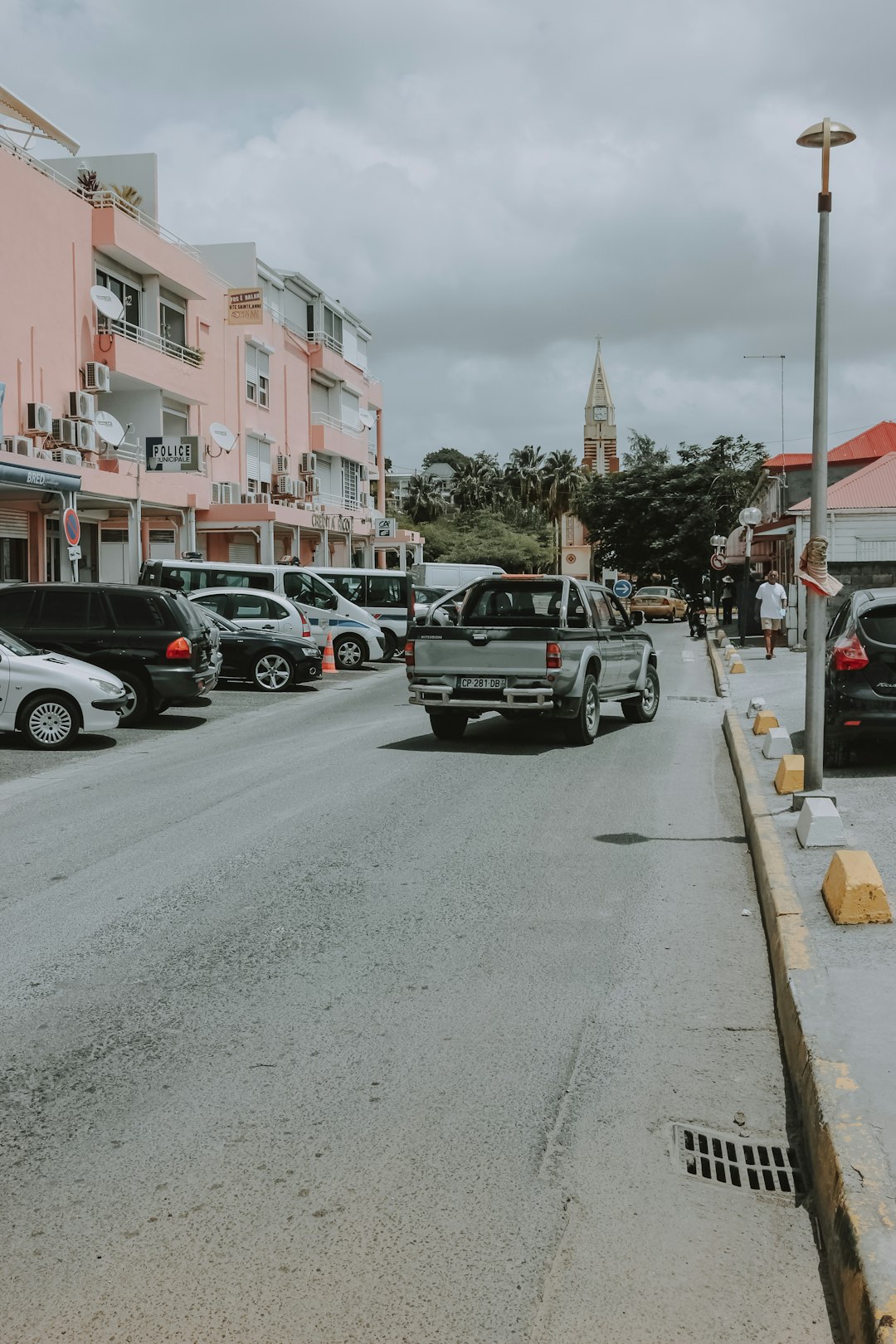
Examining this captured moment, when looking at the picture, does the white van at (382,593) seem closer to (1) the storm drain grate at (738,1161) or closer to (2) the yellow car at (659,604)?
(1) the storm drain grate at (738,1161)

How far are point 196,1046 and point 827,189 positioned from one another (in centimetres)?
764

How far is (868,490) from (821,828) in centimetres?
2779

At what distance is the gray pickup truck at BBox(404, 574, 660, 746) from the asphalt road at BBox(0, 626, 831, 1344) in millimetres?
4053

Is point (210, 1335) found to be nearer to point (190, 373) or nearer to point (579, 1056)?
point (579, 1056)

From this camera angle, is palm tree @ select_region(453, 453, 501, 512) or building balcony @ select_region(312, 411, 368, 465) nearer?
building balcony @ select_region(312, 411, 368, 465)

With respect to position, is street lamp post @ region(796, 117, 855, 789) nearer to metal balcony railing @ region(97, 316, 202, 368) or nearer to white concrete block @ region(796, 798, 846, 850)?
white concrete block @ region(796, 798, 846, 850)

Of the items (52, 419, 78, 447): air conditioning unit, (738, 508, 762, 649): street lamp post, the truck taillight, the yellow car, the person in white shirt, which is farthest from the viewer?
the yellow car

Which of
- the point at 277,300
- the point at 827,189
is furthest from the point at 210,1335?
the point at 277,300

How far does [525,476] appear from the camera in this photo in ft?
312

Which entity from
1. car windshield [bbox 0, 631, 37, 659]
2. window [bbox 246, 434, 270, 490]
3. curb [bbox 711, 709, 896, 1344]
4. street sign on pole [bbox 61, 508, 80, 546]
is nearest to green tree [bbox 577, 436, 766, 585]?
window [bbox 246, 434, 270, 490]

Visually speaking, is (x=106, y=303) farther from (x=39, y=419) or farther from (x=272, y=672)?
(x=272, y=672)

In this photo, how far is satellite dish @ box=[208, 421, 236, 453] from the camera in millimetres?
36469

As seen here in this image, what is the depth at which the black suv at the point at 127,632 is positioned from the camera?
15.8 m

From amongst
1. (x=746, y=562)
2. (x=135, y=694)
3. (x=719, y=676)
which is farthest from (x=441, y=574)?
(x=135, y=694)
